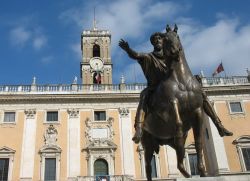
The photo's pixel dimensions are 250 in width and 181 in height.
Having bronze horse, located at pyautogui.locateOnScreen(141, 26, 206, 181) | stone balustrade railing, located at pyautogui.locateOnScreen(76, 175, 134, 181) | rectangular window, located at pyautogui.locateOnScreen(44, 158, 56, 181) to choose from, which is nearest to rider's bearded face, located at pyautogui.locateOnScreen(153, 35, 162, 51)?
bronze horse, located at pyautogui.locateOnScreen(141, 26, 206, 181)

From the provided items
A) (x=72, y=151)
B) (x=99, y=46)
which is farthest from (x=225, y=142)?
(x=99, y=46)

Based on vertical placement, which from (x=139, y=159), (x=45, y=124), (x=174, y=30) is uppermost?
(x=45, y=124)

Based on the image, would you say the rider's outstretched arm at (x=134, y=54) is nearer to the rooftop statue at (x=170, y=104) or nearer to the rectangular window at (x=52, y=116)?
the rooftop statue at (x=170, y=104)

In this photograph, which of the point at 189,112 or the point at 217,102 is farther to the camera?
the point at 217,102

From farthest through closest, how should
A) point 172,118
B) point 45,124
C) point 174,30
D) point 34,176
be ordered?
point 45,124, point 34,176, point 174,30, point 172,118

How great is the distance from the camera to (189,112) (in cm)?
536

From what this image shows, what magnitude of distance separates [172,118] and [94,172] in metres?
23.2

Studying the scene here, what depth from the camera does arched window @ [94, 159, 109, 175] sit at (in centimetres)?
2756

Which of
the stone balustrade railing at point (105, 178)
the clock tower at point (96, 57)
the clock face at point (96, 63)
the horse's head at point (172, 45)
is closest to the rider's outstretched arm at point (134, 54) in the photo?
the horse's head at point (172, 45)

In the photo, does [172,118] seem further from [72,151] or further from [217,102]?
[217,102]

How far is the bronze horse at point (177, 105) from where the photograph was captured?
526cm

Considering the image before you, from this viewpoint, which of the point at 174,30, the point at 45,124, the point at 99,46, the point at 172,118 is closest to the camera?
the point at 172,118

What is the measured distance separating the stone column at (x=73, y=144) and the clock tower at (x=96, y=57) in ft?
41.9

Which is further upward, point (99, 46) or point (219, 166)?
point (99, 46)
